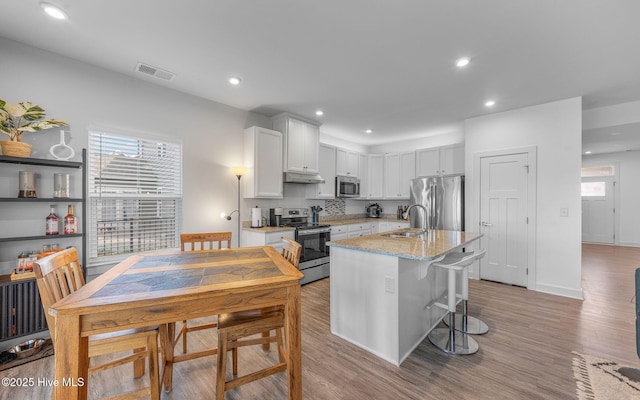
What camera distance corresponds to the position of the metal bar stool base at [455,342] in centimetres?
219

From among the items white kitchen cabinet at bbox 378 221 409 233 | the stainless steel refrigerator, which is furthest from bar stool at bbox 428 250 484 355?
white kitchen cabinet at bbox 378 221 409 233

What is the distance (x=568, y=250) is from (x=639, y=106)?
223 centimetres

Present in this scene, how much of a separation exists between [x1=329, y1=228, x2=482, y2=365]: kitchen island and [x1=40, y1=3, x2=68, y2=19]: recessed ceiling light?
2.84 metres

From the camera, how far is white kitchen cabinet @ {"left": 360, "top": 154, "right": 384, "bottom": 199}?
584 cm

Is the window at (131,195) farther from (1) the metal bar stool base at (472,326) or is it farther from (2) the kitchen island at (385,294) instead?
(1) the metal bar stool base at (472,326)

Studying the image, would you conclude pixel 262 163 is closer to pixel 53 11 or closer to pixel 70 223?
pixel 70 223

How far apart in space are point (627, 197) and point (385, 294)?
919cm

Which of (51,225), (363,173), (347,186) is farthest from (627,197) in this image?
(51,225)

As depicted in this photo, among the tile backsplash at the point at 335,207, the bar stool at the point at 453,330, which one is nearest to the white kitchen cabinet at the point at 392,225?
the tile backsplash at the point at 335,207

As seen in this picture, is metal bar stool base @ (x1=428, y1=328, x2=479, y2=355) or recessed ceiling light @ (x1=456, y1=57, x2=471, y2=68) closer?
metal bar stool base @ (x1=428, y1=328, x2=479, y2=355)

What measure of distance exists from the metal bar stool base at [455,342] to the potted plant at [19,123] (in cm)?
402

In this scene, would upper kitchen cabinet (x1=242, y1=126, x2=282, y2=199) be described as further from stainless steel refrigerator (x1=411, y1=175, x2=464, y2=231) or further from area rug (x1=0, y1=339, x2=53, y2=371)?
stainless steel refrigerator (x1=411, y1=175, x2=464, y2=231)

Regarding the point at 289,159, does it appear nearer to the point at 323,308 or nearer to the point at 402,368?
the point at 323,308

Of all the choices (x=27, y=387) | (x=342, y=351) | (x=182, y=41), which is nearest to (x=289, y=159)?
(x=182, y=41)
